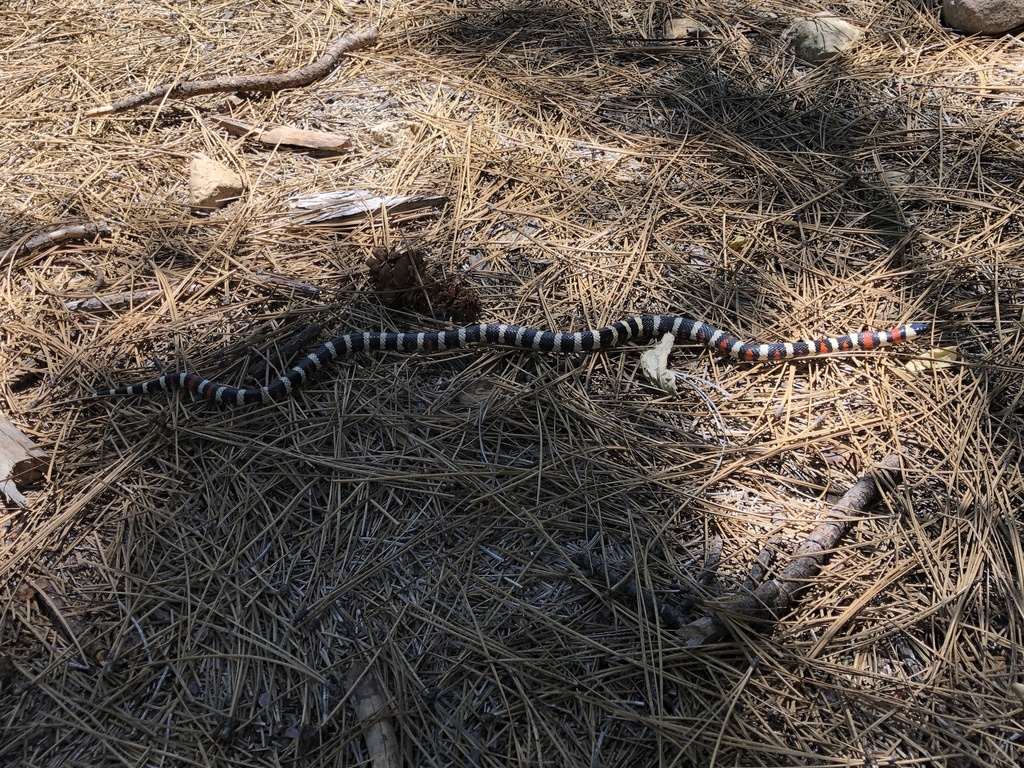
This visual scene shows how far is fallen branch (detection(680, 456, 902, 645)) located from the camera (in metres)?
2.77

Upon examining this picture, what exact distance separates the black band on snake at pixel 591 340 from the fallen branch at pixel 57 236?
140 centimetres

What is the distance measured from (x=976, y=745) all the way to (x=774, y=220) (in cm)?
303

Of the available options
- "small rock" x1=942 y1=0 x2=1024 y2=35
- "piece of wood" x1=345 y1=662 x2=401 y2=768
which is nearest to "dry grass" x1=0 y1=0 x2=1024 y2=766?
"piece of wood" x1=345 y1=662 x2=401 y2=768

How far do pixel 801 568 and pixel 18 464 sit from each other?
3.41 meters

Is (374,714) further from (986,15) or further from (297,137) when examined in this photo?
(986,15)

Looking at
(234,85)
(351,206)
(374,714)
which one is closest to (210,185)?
(351,206)

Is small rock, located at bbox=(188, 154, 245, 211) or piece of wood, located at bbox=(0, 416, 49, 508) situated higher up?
small rock, located at bbox=(188, 154, 245, 211)

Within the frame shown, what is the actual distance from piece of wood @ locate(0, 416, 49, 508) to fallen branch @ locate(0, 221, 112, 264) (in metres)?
1.40

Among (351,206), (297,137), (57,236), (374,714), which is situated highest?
(297,137)

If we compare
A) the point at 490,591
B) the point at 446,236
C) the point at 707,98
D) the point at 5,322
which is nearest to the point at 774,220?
the point at 707,98

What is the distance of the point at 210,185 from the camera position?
4.70 metres

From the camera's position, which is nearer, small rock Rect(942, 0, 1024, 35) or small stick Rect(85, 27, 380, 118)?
small stick Rect(85, 27, 380, 118)

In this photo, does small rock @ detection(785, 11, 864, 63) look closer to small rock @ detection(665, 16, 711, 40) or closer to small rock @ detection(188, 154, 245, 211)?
small rock @ detection(665, 16, 711, 40)

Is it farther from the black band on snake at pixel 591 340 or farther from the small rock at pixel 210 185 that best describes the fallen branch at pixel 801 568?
the small rock at pixel 210 185
